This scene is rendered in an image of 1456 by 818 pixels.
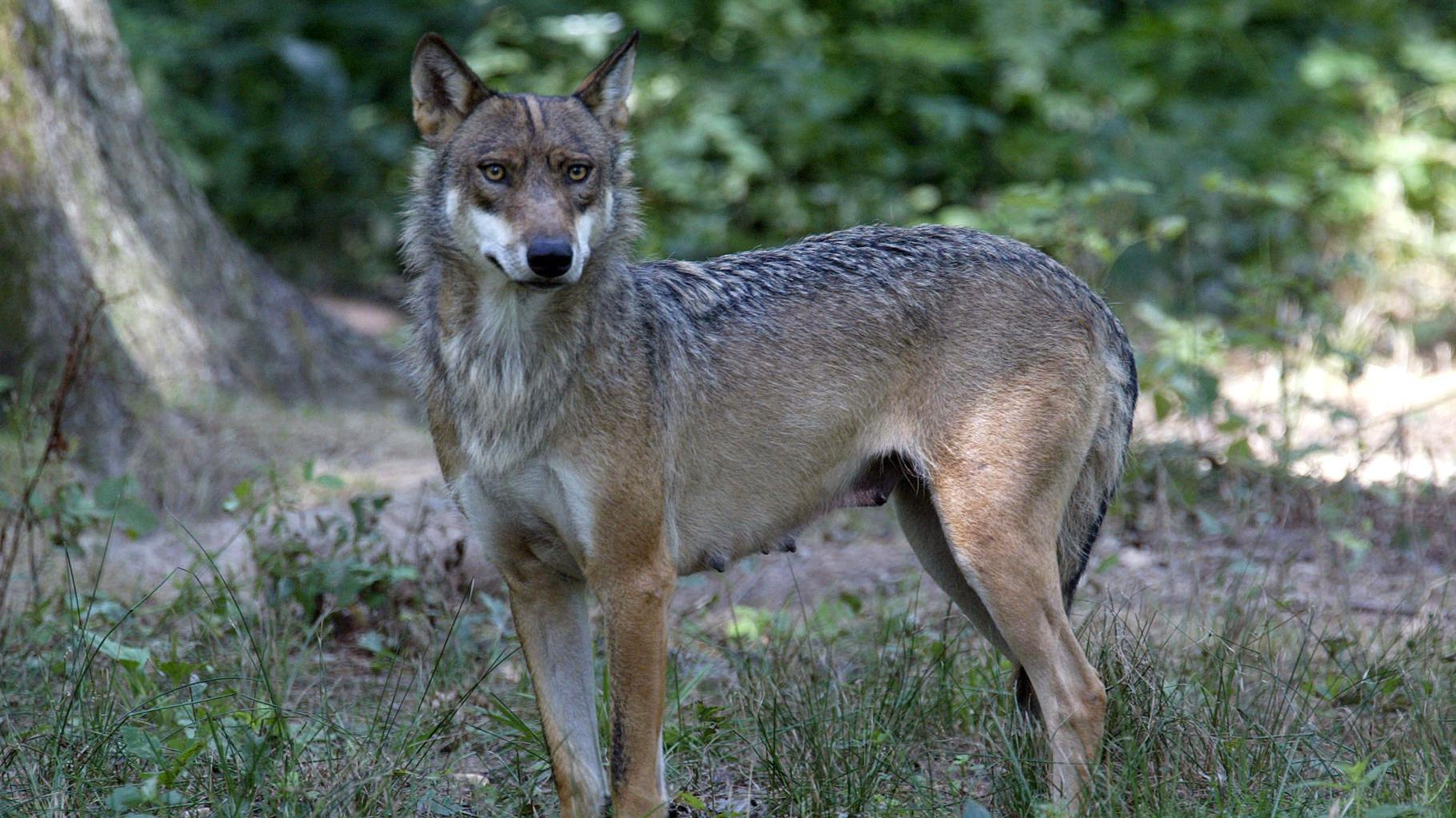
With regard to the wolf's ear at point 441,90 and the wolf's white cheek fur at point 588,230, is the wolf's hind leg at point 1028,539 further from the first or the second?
the wolf's ear at point 441,90

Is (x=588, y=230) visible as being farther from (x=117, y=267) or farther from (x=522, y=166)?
(x=117, y=267)

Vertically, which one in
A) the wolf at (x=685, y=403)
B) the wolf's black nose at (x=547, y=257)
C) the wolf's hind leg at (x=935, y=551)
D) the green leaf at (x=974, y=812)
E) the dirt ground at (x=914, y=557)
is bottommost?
the dirt ground at (x=914, y=557)

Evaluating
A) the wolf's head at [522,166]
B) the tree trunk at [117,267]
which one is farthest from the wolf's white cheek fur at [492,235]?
the tree trunk at [117,267]

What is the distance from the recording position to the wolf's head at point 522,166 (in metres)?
3.74

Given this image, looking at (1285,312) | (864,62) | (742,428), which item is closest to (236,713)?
(742,428)

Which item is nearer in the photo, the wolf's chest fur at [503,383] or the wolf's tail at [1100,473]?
the wolf's chest fur at [503,383]

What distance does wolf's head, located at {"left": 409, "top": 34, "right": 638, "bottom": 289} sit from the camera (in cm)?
374

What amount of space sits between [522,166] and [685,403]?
0.89 meters

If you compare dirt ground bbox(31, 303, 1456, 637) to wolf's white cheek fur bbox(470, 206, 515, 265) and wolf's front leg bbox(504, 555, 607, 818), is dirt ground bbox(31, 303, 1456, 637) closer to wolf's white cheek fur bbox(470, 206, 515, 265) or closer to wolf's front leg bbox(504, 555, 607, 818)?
wolf's front leg bbox(504, 555, 607, 818)

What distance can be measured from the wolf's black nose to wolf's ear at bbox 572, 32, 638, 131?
73cm

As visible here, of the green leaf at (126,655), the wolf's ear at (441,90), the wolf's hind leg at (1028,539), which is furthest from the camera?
the green leaf at (126,655)

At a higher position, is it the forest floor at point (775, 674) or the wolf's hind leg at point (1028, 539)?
the wolf's hind leg at point (1028, 539)

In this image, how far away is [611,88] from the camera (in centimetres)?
427

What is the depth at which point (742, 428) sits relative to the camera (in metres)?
4.39
